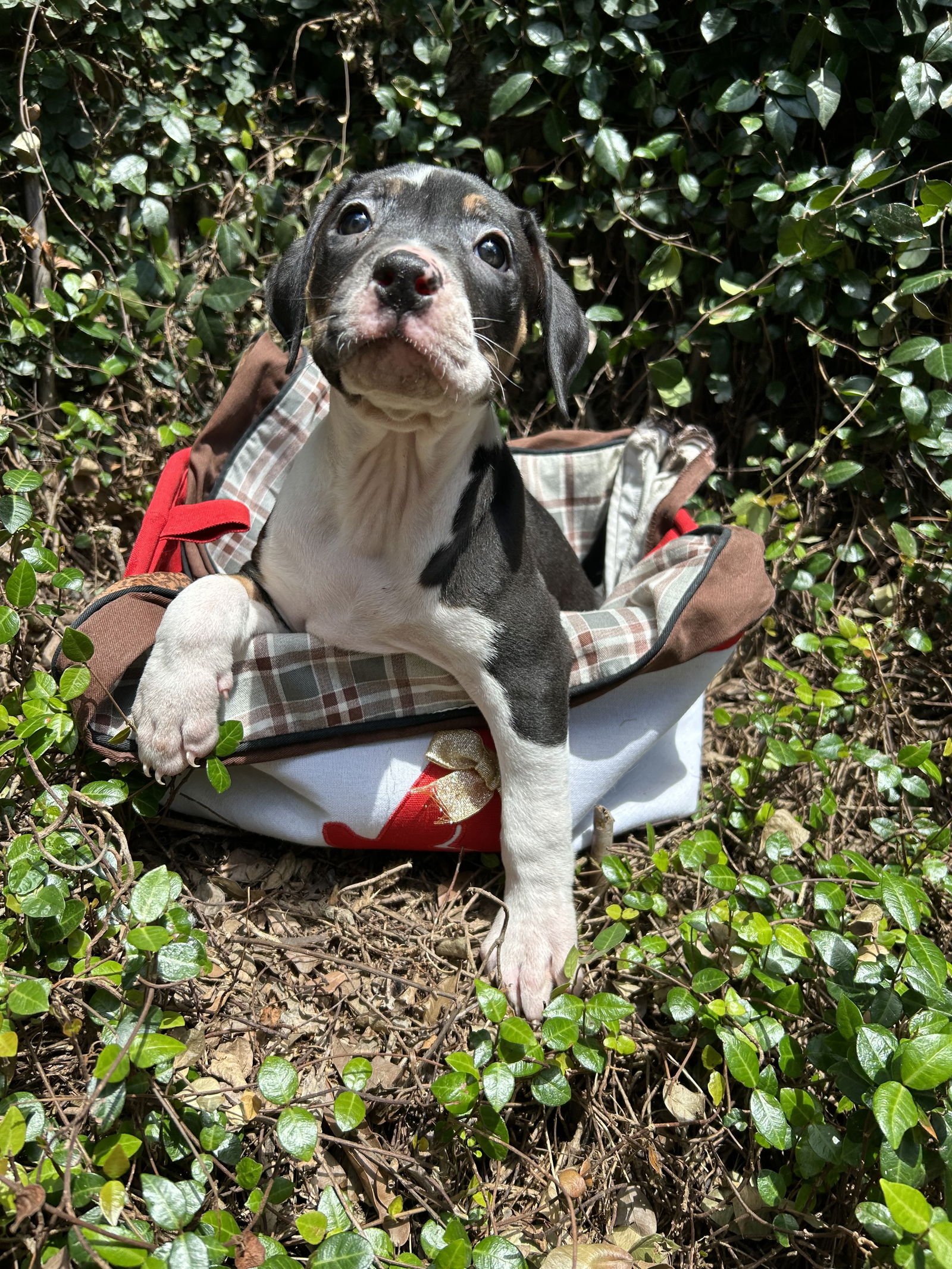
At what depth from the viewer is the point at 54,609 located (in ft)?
11.2

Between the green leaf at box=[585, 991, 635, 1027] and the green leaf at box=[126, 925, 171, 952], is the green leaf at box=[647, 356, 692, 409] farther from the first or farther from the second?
the green leaf at box=[126, 925, 171, 952]

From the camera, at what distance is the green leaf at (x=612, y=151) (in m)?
4.73

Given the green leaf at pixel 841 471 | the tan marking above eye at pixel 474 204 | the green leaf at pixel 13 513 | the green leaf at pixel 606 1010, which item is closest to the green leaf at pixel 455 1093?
the green leaf at pixel 606 1010

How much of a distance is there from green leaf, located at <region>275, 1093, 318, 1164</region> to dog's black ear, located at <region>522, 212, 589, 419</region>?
231 cm

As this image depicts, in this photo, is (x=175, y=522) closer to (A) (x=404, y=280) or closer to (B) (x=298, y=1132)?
(A) (x=404, y=280)

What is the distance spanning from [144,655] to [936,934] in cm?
306

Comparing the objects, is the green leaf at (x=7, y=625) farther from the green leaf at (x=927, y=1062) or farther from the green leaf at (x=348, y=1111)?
the green leaf at (x=927, y=1062)

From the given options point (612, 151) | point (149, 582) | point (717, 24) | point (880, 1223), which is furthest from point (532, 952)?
point (717, 24)

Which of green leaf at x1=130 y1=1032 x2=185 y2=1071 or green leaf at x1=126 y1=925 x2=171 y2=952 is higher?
green leaf at x1=126 y1=925 x2=171 y2=952

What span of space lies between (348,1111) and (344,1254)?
0.39 metres

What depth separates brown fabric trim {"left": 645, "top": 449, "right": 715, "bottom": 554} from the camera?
443 cm

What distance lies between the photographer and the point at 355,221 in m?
3.17

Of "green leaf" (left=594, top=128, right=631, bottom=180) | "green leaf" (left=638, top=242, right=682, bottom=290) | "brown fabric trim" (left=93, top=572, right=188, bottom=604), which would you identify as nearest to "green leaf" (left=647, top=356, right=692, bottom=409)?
"green leaf" (left=638, top=242, right=682, bottom=290)

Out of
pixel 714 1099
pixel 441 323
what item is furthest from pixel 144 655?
pixel 714 1099
